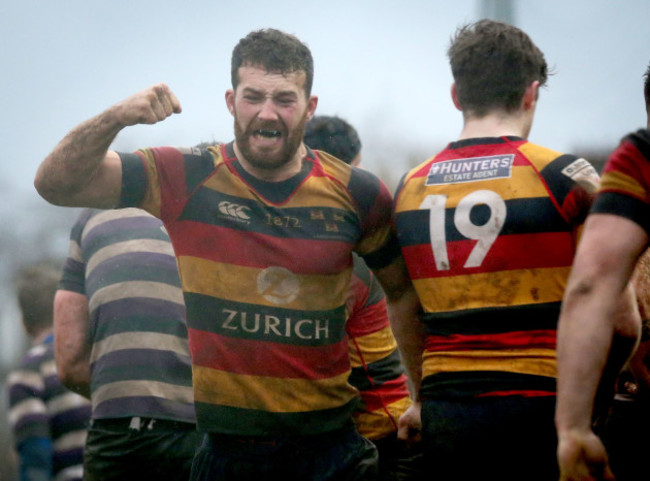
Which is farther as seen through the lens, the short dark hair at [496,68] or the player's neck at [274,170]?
the player's neck at [274,170]

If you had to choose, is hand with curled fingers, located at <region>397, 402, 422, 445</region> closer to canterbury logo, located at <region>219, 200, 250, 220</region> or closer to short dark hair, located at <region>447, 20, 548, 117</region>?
canterbury logo, located at <region>219, 200, 250, 220</region>

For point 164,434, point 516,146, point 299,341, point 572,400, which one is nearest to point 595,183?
point 516,146

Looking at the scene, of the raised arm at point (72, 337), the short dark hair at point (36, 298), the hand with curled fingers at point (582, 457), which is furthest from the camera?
the short dark hair at point (36, 298)

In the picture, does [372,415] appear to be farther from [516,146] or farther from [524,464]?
[516,146]

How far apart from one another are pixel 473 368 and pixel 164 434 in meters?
1.75

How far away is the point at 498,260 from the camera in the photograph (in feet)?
9.20

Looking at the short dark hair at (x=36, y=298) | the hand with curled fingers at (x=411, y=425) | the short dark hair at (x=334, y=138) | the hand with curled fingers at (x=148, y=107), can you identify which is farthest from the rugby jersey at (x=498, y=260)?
the short dark hair at (x=36, y=298)

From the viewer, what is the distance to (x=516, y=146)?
2.91 metres

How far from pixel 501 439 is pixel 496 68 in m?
1.37

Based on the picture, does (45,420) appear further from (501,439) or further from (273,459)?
(501,439)

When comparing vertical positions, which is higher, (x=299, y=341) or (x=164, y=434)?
(x=299, y=341)

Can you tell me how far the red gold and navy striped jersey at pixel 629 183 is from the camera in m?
2.05

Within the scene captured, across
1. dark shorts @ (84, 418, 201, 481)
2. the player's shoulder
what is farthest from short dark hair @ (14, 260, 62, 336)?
the player's shoulder

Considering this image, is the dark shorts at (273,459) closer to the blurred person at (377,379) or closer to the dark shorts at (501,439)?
the dark shorts at (501,439)
